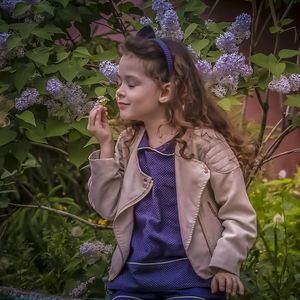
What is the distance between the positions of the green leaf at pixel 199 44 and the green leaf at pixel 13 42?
686mm

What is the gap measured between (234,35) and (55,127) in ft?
2.62

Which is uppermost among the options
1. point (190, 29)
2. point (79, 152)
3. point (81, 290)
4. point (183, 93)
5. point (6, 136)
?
point (183, 93)

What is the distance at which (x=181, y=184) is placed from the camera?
3.13m

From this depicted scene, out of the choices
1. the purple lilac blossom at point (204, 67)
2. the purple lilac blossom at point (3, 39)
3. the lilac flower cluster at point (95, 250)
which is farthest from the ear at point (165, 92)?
the lilac flower cluster at point (95, 250)

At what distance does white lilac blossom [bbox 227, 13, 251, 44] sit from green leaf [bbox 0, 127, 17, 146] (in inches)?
37.9

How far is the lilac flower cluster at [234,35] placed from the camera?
3.81 m

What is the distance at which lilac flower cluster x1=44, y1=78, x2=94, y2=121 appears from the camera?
386cm

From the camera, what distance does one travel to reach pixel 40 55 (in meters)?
3.89

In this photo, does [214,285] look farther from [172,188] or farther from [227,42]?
[227,42]

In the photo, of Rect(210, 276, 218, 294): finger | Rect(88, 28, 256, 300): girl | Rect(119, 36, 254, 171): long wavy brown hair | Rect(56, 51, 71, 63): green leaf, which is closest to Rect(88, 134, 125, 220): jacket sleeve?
Rect(88, 28, 256, 300): girl

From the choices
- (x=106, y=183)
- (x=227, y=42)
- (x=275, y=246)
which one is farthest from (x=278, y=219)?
(x=106, y=183)

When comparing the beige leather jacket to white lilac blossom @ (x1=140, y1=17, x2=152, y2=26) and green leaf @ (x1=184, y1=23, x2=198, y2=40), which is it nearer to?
Result: green leaf @ (x1=184, y1=23, x2=198, y2=40)

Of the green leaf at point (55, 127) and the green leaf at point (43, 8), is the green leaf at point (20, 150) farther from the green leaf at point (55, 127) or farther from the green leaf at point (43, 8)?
the green leaf at point (43, 8)

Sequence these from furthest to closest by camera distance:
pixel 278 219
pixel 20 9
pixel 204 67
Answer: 1. pixel 278 219
2. pixel 20 9
3. pixel 204 67
